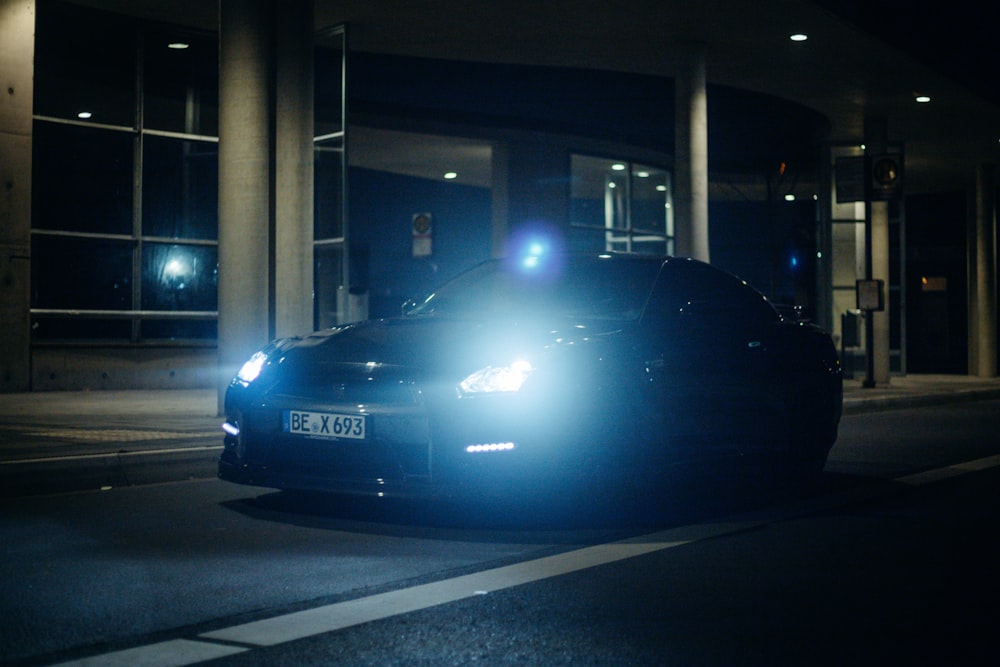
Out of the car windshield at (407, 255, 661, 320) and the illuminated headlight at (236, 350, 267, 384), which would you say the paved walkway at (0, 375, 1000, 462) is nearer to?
the illuminated headlight at (236, 350, 267, 384)

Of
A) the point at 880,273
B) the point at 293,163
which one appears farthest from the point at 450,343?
the point at 880,273

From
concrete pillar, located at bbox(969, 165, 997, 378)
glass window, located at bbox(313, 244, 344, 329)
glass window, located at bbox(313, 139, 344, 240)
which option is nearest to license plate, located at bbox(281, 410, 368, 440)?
glass window, located at bbox(313, 244, 344, 329)

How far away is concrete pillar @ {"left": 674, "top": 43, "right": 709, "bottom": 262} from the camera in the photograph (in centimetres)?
2020

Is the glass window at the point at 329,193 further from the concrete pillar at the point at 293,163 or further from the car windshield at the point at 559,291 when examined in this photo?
the car windshield at the point at 559,291

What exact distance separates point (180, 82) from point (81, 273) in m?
3.27

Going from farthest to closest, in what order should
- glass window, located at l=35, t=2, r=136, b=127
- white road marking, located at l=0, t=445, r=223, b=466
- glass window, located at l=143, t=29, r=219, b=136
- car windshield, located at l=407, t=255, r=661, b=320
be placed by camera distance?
glass window, located at l=143, t=29, r=219, b=136, glass window, located at l=35, t=2, r=136, b=127, white road marking, located at l=0, t=445, r=223, b=466, car windshield, located at l=407, t=255, r=661, b=320

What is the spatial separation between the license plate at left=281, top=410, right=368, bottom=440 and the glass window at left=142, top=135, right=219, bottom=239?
1270cm

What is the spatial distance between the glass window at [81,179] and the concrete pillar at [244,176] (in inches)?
207

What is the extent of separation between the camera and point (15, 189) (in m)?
16.8

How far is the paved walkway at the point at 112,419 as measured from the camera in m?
9.58

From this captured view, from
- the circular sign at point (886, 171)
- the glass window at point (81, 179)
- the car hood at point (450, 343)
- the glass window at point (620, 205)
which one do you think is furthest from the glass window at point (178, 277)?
the car hood at point (450, 343)

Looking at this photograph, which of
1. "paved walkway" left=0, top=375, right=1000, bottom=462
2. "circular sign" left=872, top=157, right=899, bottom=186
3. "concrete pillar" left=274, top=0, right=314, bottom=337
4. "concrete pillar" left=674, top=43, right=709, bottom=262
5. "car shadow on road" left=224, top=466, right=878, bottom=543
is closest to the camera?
"car shadow on road" left=224, top=466, right=878, bottom=543

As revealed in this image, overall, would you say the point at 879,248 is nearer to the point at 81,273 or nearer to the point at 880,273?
the point at 880,273

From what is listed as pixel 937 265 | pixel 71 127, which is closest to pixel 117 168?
pixel 71 127
